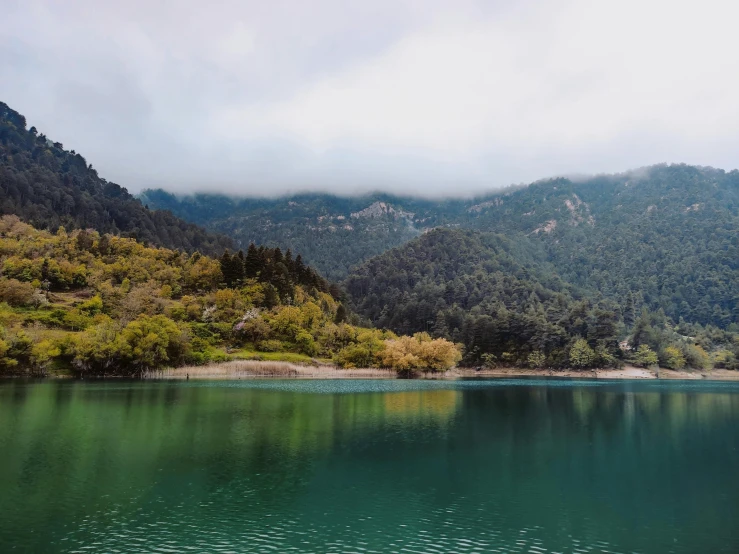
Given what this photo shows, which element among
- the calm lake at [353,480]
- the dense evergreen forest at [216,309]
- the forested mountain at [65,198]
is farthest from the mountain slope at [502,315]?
the calm lake at [353,480]

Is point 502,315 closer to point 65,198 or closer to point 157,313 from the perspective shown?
point 157,313

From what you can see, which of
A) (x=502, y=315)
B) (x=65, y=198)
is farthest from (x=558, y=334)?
(x=65, y=198)

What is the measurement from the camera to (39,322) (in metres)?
80.1

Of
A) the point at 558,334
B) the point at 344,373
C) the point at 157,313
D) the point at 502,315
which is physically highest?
the point at 502,315

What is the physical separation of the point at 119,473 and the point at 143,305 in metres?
71.3

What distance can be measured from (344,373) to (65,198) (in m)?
114

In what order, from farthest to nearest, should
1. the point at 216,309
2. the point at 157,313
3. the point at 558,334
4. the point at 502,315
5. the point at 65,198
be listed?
the point at 65,198
the point at 502,315
the point at 558,334
the point at 216,309
the point at 157,313

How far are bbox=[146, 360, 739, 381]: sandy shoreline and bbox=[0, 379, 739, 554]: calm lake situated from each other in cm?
3467

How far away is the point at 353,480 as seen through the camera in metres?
24.2

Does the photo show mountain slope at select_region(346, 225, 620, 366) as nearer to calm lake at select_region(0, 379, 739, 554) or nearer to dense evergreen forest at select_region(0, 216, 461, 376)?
dense evergreen forest at select_region(0, 216, 461, 376)

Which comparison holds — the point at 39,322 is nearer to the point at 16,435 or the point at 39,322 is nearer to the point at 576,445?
the point at 16,435

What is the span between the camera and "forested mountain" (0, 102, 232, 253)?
14400 centimetres

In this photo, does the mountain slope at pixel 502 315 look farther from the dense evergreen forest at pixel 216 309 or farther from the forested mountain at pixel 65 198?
the forested mountain at pixel 65 198

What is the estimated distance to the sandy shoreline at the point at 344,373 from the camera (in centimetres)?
8112
